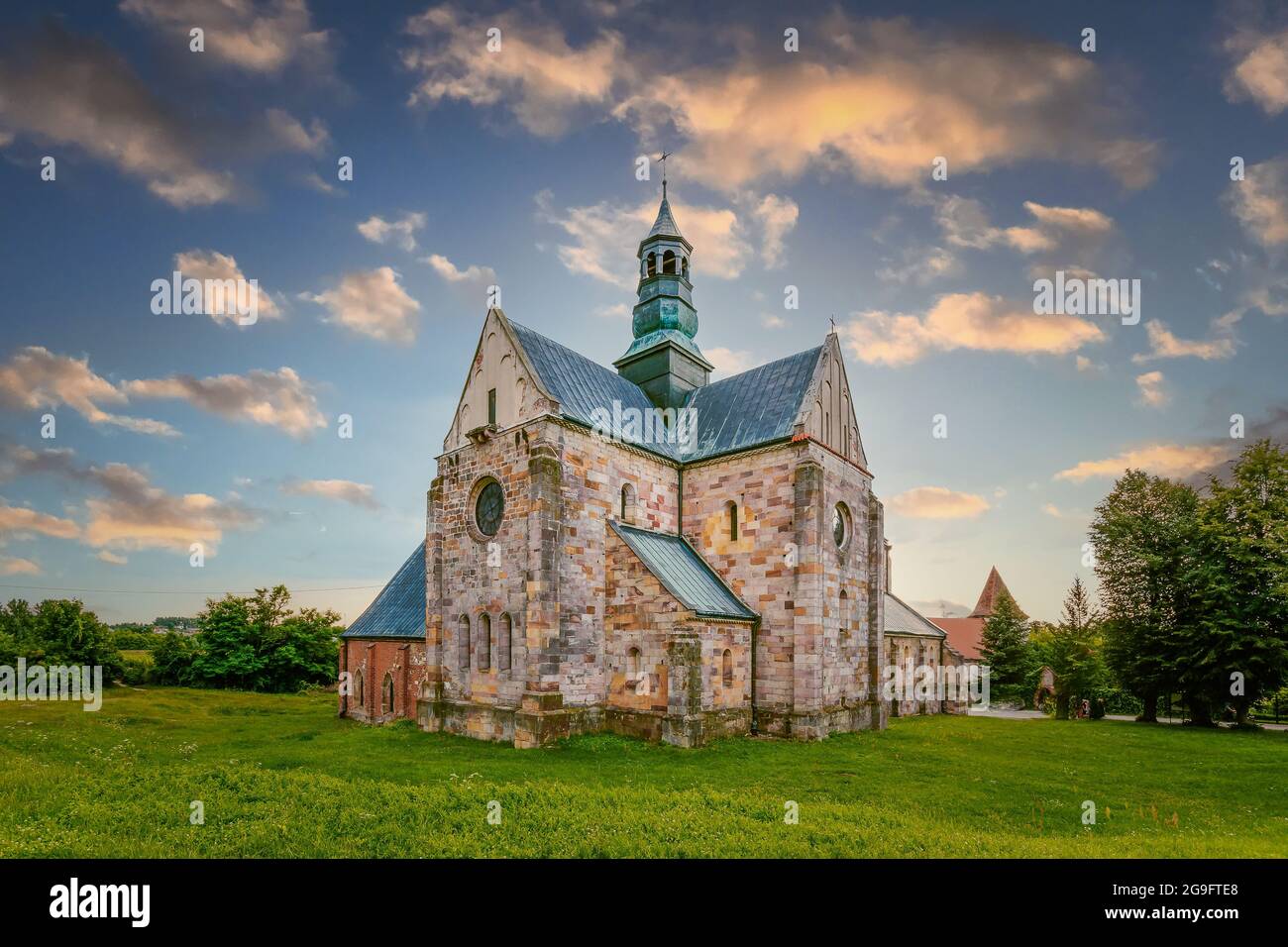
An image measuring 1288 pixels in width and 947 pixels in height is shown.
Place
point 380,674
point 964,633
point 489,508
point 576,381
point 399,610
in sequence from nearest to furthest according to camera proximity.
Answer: point 489,508 < point 576,381 < point 380,674 < point 399,610 < point 964,633

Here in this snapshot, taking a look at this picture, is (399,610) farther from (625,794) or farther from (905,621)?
(905,621)

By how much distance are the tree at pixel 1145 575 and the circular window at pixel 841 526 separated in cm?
1699

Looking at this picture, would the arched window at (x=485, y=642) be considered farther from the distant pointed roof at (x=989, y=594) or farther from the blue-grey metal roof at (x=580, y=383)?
the distant pointed roof at (x=989, y=594)

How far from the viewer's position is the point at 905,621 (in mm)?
34469

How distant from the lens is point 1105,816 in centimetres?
1177

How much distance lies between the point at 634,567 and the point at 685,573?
Result: 231cm

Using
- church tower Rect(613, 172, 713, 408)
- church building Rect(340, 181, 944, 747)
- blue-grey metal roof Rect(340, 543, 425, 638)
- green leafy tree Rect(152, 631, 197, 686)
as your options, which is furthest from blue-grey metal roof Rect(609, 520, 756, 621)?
green leafy tree Rect(152, 631, 197, 686)

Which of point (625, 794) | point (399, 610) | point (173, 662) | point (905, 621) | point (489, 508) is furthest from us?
point (173, 662)

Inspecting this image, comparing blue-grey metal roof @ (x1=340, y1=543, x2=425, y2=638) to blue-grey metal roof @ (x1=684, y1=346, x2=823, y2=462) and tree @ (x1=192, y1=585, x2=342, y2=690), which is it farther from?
tree @ (x1=192, y1=585, x2=342, y2=690)

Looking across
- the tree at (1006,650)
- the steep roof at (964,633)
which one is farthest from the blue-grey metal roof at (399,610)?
the steep roof at (964,633)

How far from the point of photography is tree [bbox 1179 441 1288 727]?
25656mm

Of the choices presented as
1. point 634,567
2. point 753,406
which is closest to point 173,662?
point 634,567
